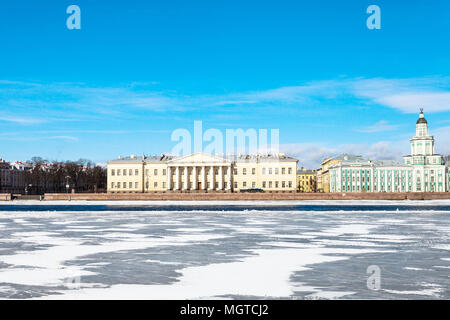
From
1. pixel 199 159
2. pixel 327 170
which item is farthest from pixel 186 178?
pixel 327 170

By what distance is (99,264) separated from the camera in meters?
10.9

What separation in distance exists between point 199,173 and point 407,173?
153 feet

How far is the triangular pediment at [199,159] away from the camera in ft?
341

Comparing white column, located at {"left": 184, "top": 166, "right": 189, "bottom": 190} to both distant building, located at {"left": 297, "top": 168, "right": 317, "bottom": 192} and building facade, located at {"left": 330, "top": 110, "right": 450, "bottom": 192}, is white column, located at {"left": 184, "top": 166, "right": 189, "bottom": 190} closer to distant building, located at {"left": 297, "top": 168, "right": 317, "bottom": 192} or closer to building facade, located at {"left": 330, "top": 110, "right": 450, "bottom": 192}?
building facade, located at {"left": 330, "top": 110, "right": 450, "bottom": 192}

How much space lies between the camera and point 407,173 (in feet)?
360

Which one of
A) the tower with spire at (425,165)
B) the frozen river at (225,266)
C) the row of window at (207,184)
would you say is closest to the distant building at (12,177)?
the row of window at (207,184)

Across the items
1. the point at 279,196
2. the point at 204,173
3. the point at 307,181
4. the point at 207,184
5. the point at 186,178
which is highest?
the point at 204,173

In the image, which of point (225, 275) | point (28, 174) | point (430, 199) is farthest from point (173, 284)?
point (28, 174)

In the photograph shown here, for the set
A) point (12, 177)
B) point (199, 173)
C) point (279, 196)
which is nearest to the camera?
point (279, 196)

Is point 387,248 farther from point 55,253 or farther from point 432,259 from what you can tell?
point 55,253

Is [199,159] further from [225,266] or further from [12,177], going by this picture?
[225,266]

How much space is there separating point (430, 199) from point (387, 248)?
67.7 meters

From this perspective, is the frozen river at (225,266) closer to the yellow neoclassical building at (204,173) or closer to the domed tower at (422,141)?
the yellow neoclassical building at (204,173)
